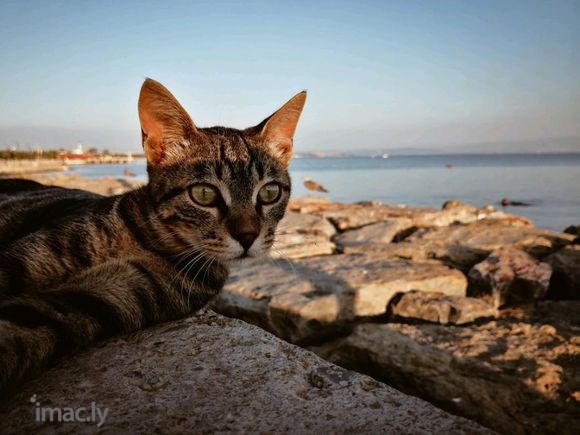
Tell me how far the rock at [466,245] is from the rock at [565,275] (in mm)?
580

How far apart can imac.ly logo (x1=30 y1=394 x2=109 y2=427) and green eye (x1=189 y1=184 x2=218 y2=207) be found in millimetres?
1113

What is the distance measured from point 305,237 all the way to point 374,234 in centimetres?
115

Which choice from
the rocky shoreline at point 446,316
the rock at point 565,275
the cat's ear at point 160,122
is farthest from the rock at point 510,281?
the cat's ear at point 160,122

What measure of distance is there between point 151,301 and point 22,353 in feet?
2.10

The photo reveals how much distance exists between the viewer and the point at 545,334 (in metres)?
2.95

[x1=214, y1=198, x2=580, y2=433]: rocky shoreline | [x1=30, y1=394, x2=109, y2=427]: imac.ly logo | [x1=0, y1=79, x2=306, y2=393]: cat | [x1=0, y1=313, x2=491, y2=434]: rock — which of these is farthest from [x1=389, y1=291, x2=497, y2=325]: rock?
[x1=30, y1=394, x2=109, y2=427]: imac.ly logo

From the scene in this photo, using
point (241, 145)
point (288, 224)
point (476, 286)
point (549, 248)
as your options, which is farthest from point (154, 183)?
point (549, 248)

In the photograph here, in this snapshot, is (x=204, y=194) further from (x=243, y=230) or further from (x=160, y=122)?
(x=160, y=122)

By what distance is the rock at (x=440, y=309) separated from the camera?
10.9 feet

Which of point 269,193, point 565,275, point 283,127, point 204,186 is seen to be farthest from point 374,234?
point 204,186

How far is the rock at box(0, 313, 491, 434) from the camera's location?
1222mm

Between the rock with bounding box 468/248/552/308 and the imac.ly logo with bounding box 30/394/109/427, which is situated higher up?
the imac.ly logo with bounding box 30/394/109/427

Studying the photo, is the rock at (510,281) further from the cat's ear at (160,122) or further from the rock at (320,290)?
the cat's ear at (160,122)

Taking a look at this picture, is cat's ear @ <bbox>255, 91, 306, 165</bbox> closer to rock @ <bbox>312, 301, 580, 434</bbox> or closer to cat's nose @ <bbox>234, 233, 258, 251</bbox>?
cat's nose @ <bbox>234, 233, 258, 251</bbox>
